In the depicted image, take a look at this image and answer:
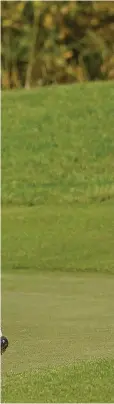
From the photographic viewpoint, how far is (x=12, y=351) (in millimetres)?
5938

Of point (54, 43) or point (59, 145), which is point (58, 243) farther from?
point (54, 43)

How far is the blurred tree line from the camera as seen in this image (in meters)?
15.5

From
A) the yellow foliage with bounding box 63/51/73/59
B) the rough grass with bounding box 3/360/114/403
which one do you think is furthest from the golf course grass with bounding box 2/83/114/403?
the yellow foliage with bounding box 63/51/73/59

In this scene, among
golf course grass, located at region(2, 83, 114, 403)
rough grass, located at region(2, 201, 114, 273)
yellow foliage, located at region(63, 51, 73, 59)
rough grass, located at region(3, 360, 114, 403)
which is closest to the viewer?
rough grass, located at region(3, 360, 114, 403)

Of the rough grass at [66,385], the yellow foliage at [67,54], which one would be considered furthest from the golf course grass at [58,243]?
the yellow foliage at [67,54]

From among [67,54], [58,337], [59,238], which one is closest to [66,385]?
[58,337]

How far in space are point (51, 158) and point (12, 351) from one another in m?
5.36

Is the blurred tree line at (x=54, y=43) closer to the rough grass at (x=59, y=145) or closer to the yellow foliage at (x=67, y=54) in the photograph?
the yellow foliage at (x=67, y=54)

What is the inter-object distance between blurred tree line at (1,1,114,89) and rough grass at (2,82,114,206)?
2822mm

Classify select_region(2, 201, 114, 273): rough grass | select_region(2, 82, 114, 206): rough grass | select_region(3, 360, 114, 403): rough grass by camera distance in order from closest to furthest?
select_region(3, 360, 114, 403): rough grass < select_region(2, 201, 114, 273): rough grass < select_region(2, 82, 114, 206): rough grass

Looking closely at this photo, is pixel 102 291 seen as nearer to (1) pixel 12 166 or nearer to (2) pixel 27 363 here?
(2) pixel 27 363

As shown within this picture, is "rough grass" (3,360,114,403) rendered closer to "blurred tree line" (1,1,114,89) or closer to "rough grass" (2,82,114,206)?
"rough grass" (2,82,114,206)

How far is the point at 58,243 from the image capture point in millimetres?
9328

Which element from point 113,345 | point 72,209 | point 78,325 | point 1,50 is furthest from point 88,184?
point 1,50
